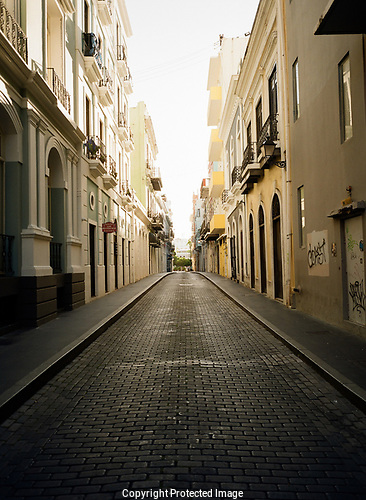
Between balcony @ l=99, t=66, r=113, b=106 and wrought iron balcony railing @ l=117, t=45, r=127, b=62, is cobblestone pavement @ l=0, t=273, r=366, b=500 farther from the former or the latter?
wrought iron balcony railing @ l=117, t=45, r=127, b=62

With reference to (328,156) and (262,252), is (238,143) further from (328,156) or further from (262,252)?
(328,156)

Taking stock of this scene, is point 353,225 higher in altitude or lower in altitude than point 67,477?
higher

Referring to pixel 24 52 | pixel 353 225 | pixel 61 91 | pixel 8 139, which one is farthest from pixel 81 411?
pixel 61 91

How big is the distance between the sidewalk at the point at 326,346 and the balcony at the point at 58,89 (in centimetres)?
766

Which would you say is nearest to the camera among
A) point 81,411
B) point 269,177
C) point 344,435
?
point 344,435

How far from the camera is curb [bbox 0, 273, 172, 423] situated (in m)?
4.63

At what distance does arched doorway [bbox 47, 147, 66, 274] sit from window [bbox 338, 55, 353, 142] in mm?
7454

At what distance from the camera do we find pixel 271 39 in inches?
547

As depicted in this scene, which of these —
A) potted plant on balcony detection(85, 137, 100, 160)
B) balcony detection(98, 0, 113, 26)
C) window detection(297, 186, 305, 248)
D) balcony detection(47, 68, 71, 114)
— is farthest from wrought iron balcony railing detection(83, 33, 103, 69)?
window detection(297, 186, 305, 248)

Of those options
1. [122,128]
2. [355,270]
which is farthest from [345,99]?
[122,128]

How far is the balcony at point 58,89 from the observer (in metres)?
11.6

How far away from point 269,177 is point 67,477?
1302cm

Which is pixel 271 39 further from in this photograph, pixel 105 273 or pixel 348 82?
pixel 105 273

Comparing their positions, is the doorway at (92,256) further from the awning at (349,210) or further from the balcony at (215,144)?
the balcony at (215,144)
